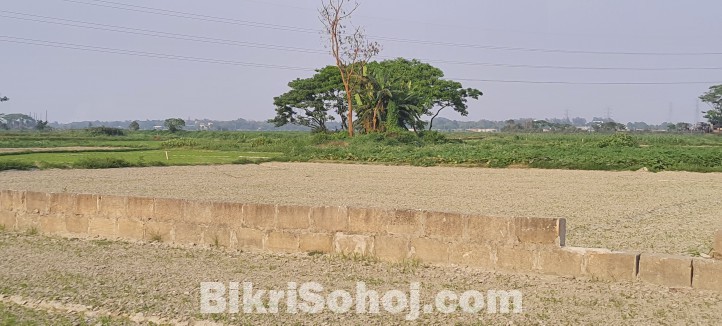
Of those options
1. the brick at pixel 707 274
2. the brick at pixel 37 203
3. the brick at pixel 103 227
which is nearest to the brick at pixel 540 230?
the brick at pixel 707 274

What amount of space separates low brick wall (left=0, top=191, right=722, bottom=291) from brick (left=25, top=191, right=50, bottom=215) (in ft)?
0.05

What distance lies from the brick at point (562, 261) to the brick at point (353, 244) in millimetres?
2113

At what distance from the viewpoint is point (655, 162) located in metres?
26.7

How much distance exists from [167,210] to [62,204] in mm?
2079

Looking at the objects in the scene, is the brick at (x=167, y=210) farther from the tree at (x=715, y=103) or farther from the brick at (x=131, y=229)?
the tree at (x=715, y=103)

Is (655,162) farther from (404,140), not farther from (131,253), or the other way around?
(131,253)

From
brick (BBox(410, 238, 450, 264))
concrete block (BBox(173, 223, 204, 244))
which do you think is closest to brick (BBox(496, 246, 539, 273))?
brick (BBox(410, 238, 450, 264))

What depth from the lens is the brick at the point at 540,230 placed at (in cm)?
774

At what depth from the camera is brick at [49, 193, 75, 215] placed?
11102 millimetres

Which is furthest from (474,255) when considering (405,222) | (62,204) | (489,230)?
(62,204)

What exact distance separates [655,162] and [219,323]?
78.9ft

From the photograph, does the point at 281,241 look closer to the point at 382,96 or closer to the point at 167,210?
the point at 167,210

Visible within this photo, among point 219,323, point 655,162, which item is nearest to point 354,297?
point 219,323

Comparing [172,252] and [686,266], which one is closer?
[686,266]
